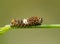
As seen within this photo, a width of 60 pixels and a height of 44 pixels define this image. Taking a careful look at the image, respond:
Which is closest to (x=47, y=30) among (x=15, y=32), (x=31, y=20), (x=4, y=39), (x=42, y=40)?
(x=42, y=40)

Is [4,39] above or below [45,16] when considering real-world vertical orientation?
below

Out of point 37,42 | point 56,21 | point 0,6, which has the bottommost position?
point 37,42

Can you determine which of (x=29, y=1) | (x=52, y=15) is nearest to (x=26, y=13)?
(x=29, y=1)

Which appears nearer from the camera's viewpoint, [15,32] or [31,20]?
[31,20]

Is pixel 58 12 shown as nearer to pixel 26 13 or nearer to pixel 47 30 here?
pixel 47 30

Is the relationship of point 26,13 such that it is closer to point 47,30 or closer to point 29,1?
point 29,1

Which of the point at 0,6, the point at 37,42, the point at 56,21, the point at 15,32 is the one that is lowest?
the point at 37,42
